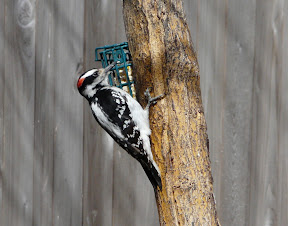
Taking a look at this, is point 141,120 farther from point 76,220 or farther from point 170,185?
point 76,220

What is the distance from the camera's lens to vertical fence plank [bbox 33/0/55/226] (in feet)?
8.57

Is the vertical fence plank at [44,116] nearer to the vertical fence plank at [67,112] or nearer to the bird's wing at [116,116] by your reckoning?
the vertical fence plank at [67,112]

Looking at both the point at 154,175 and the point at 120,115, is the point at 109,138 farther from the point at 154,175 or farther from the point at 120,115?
the point at 154,175

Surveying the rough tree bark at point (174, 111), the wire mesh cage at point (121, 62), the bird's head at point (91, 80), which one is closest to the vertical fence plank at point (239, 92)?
the wire mesh cage at point (121, 62)

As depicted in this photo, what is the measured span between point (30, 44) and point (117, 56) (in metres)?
0.73

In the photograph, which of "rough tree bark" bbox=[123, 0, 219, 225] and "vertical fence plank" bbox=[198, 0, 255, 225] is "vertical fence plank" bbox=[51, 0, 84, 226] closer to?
"vertical fence plank" bbox=[198, 0, 255, 225]

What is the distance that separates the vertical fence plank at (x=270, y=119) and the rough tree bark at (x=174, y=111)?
0.93m

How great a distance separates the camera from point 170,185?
1.67 m

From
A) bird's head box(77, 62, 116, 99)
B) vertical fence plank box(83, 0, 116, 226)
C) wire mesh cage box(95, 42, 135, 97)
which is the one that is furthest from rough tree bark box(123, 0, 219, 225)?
vertical fence plank box(83, 0, 116, 226)

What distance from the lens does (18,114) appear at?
105 inches

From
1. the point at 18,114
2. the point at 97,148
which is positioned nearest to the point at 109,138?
the point at 97,148

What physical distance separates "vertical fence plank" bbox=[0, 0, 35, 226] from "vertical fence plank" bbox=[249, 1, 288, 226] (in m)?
1.24

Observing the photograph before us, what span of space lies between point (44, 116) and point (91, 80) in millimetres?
533

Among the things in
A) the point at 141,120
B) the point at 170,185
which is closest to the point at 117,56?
the point at 141,120
